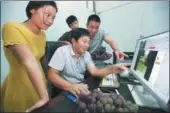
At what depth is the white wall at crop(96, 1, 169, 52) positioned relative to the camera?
5.90 ft

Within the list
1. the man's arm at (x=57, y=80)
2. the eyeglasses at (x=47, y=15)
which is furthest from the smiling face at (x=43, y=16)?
the man's arm at (x=57, y=80)

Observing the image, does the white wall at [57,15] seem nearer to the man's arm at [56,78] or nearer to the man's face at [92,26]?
the man's face at [92,26]

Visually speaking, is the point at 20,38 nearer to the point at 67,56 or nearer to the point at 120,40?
the point at 67,56

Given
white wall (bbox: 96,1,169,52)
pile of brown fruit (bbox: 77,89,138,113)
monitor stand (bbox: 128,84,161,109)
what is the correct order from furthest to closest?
white wall (bbox: 96,1,169,52)
monitor stand (bbox: 128,84,161,109)
pile of brown fruit (bbox: 77,89,138,113)

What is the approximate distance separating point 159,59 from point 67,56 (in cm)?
63

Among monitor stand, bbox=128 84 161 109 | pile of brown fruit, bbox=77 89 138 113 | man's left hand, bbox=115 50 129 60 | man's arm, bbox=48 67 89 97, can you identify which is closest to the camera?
pile of brown fruit, bbox=77 89 138 113

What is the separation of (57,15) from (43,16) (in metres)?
0.67

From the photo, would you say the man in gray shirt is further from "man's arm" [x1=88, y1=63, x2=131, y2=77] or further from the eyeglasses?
the eyeglasses

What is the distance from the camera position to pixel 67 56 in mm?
1173

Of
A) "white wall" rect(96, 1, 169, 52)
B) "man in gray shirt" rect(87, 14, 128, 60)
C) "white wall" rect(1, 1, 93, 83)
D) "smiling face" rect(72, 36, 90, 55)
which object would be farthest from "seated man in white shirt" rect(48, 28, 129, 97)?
"white wall" rect(96, 1, 169, 52)

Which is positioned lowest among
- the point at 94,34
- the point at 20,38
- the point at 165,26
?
the point at 20,38

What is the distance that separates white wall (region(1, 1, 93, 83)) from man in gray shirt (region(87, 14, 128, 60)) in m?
0.11

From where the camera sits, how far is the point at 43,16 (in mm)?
777

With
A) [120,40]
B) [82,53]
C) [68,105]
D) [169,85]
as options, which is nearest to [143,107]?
[169,85]
